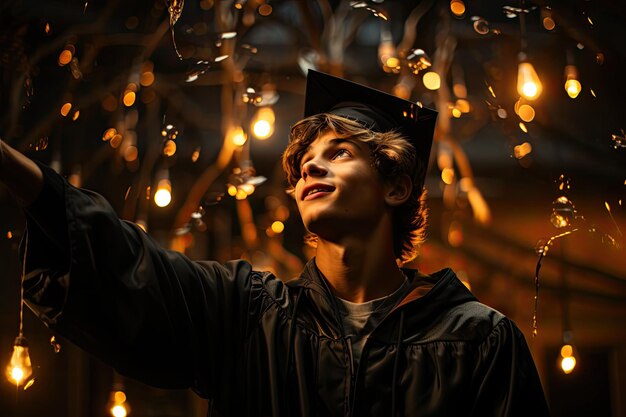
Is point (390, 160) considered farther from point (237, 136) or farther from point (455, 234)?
point (455, 234)

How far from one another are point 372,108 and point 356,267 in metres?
0.40

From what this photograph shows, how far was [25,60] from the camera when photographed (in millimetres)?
2477

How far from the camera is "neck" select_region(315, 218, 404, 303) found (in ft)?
6.06

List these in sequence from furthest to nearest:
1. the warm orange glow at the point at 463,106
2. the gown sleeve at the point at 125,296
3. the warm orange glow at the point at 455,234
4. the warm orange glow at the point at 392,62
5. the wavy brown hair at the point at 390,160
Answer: the warm orange glow at the point at 455,234 → the warm orange glow at the point at 463,106 → the warm orange glow at the point at 392,62 → the wavy brown hair at the point at 390,160 → the gown sleeve at the point at 125,296

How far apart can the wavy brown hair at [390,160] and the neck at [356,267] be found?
0.16m

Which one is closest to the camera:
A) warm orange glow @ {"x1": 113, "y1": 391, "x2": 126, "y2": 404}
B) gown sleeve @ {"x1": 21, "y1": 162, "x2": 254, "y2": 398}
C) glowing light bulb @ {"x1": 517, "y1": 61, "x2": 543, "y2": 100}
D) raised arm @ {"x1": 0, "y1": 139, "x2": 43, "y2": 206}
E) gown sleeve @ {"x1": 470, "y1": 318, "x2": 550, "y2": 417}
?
raised arm @ {"x1": 0, "y1": 139, "x2": 43, "y2": 206}

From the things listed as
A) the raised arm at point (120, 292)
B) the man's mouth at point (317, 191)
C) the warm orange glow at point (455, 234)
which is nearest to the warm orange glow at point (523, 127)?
the warm orange glow at point (455, 234)

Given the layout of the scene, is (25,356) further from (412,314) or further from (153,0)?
(153,0)

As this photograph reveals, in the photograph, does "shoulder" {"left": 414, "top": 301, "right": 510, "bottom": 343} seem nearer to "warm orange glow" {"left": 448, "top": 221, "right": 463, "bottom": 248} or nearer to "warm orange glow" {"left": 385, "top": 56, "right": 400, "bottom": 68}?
"warm orange glow" {"left": 385, "top": 56, "right": 400, "bottom": 68}

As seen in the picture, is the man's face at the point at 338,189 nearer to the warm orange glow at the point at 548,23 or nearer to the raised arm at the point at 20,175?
the raised arm at the point at 20,175

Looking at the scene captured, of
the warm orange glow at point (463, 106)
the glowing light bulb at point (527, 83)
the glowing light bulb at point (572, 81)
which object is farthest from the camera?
the warm orange glow at point (463, 106)

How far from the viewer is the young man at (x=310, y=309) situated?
4.96ft

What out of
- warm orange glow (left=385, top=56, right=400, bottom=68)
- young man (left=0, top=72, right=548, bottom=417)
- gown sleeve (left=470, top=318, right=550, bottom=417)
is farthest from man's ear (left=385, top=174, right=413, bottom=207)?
warm orange glow (left=385, top=56, right=400, bottom=68)

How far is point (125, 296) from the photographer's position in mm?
1561
